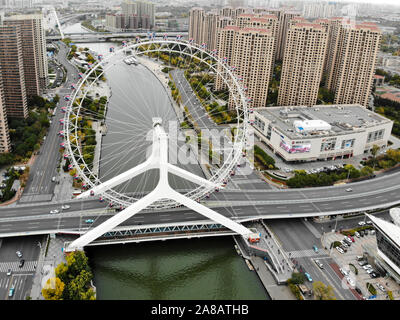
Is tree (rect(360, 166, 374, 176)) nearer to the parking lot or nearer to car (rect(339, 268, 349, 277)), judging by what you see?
the parking lot

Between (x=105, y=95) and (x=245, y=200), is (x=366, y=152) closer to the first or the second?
(x=245, y=200)

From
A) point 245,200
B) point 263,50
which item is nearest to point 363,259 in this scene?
point 245,200

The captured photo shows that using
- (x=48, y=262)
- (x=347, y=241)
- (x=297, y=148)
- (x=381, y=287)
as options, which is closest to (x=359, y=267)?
(x=381, y=287)

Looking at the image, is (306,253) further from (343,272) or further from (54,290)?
(54,290)

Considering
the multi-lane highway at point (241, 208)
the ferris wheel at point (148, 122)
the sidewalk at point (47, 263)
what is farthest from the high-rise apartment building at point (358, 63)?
the sidewalk at point (47, 263)

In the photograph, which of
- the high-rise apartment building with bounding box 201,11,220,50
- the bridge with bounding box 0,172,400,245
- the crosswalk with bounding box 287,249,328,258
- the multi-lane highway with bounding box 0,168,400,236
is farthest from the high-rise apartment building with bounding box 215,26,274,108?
the high-rise apartment building with bounding box 201,11,220,50
